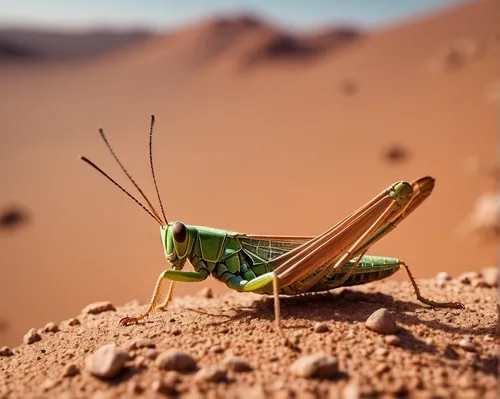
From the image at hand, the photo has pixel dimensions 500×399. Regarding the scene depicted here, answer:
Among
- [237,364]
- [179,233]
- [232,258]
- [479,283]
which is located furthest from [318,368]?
[479,283]

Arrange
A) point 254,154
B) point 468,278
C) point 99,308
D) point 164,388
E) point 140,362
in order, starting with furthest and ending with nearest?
point 254,154 < point 468,278 < point 99,308 < point 140,362 < point 164,388

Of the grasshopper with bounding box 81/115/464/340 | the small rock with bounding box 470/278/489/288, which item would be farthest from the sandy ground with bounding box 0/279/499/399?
the small rock with bounding box 470/278/489/288

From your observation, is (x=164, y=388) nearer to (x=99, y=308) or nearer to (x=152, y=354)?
(x=152, y=354)

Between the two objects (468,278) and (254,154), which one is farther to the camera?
(254,154)

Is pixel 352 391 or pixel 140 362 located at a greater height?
pixel 140 362

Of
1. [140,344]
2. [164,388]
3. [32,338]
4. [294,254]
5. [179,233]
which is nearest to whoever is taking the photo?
[164,388]

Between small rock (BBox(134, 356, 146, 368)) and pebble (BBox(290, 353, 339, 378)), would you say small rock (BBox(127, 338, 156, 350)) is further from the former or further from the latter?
pebble (BBox(290, 353, 339, 378))
